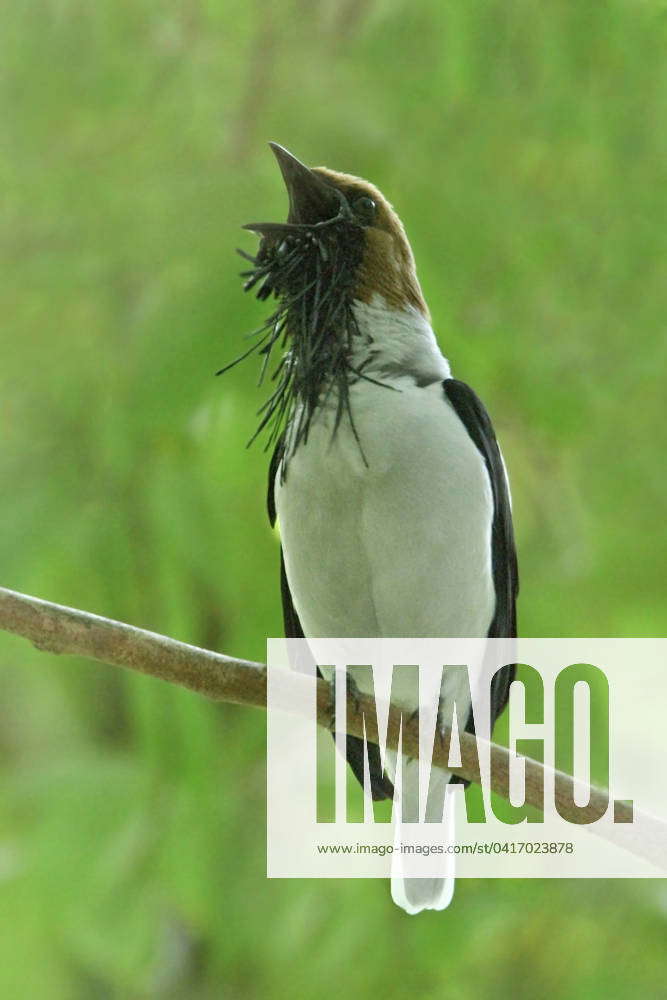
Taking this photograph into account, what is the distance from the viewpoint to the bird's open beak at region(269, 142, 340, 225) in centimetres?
121

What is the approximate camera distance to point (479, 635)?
1.28 metres

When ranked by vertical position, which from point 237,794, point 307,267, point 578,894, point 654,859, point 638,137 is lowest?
point 578,894

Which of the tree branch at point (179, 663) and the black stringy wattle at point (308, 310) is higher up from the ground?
the black stringy wattle at point (308, 310)

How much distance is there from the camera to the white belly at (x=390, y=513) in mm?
1137

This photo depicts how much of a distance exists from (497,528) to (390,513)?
0.20 meters

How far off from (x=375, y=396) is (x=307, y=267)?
0.18 meters

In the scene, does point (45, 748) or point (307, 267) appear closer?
point (307, 267)

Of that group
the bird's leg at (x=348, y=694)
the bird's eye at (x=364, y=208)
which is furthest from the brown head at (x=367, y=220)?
the bird's leg at (x=348, y=694)

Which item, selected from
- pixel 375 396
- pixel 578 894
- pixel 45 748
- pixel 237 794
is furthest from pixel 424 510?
pixel 45 748

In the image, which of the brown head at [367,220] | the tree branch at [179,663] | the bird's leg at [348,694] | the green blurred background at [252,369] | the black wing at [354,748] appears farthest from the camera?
the green blurred background at [252,369]

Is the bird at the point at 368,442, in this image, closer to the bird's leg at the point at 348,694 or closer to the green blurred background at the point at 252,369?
the bird's leg at the point at 348,694

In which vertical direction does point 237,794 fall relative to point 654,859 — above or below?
below

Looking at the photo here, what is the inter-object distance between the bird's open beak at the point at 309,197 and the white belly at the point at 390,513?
0.68ft

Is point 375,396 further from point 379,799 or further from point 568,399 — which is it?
point 379,799
